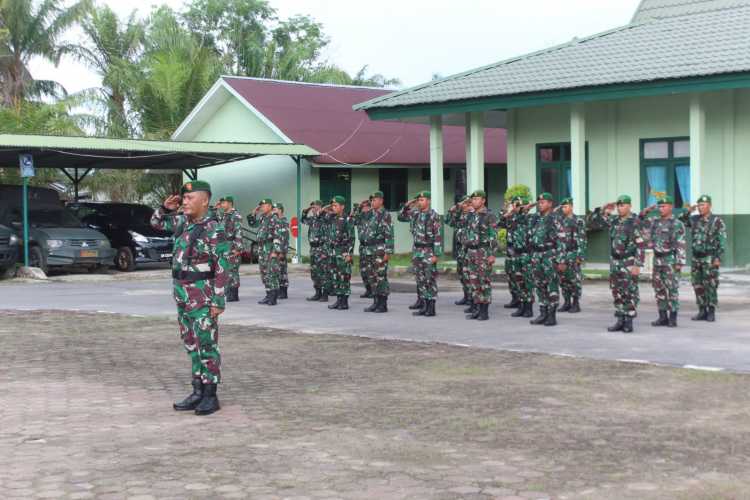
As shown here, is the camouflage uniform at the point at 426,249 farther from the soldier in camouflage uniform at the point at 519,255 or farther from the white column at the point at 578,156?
the white column at the point at 578,156

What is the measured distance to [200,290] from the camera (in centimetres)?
852

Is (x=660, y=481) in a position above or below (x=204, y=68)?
below

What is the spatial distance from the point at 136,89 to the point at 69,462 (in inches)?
1218

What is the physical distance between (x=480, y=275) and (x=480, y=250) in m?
0.37

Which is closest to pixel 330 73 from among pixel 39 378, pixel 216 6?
pixel 216 6

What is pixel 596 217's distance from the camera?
48.4ft

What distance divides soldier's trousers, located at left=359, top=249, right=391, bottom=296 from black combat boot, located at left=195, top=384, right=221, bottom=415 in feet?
24.3

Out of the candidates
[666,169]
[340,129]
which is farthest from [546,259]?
[340,129]

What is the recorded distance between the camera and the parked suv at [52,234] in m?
23.4

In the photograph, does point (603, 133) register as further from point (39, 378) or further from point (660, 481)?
point (660, 481)

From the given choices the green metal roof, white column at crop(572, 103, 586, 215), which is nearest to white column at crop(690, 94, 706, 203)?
white column at crop(572, 103, 586, 215)

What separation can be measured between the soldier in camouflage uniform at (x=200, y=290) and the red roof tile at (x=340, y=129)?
64.7 feet

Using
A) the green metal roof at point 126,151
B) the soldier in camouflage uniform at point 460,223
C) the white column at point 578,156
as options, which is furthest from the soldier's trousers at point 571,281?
the green metal roof at point 126,151

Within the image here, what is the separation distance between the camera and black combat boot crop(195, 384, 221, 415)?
27.7 feet
